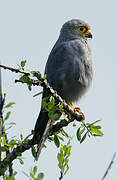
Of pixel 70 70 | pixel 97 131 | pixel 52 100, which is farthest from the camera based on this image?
pixel 70 70

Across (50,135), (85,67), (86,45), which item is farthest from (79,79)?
(50,135)

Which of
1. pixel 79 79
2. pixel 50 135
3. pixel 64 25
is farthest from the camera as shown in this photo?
pixel 64 25

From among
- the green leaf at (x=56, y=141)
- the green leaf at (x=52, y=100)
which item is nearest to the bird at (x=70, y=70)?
the green leaf at (x=56, y=141)

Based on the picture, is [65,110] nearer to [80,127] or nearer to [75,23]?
[80,127]

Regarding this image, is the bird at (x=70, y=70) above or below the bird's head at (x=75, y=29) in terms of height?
below

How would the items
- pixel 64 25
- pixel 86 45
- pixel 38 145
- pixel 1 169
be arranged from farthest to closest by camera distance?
pixel 64 25
pixel 86 45
pixel 38 145
pixel 1 169

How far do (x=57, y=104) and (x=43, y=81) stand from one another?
490 millimetres

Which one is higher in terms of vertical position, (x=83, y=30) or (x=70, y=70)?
(x=83, y=30)

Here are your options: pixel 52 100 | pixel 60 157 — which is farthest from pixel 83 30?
pixel 60 157

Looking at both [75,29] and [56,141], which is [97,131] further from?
[75,29]

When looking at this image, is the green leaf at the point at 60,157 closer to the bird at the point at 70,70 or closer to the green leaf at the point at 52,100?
the green leaf at the point at 52,100

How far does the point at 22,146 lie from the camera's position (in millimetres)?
3316

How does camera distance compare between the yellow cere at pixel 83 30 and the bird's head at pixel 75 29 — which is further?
the yellow cere at pixel 83 30

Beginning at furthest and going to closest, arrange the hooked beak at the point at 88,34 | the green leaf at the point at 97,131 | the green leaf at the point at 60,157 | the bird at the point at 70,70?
the hooked beak at the point at 88,34 < the bird at the point at 70,70 < the green leaf at the point at 97,131 < the green leaf at the point at 60,157
